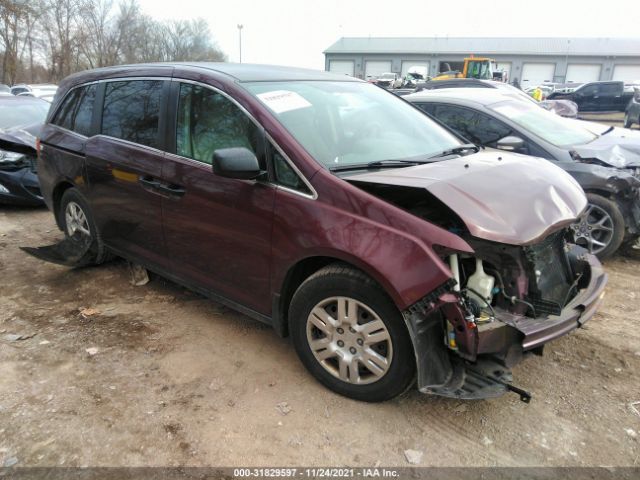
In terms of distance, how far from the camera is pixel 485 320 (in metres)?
2.45

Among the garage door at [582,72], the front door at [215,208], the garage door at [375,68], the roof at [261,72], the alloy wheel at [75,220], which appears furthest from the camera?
the garage door at [375,68]

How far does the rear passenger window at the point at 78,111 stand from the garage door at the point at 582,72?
58419 mm

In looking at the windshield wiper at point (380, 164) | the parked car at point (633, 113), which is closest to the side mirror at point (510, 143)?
the windshield wiper at point (380, 164)

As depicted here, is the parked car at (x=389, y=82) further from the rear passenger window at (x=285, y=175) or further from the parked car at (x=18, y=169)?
the rear passenger window at (x=285, y=175)

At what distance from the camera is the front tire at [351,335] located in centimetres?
256

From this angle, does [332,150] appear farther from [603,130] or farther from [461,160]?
[603,130]

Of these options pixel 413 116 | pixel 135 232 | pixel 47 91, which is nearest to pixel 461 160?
pixel 413 116

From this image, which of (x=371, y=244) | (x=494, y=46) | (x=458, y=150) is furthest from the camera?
(x=494, y=46)

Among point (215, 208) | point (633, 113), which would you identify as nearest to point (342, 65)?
point (633, 113)

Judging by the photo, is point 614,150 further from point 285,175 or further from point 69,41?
point 69,41

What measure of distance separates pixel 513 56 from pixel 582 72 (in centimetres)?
738

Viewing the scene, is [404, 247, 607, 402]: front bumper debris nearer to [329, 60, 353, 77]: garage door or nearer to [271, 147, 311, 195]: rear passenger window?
[271, 147, 311, 195]: rear passenger window

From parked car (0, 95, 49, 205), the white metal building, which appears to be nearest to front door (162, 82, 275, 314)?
parked car (0, 95, 49, 205)

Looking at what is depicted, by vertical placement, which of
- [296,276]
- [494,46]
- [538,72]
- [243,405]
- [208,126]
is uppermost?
[494,46]
